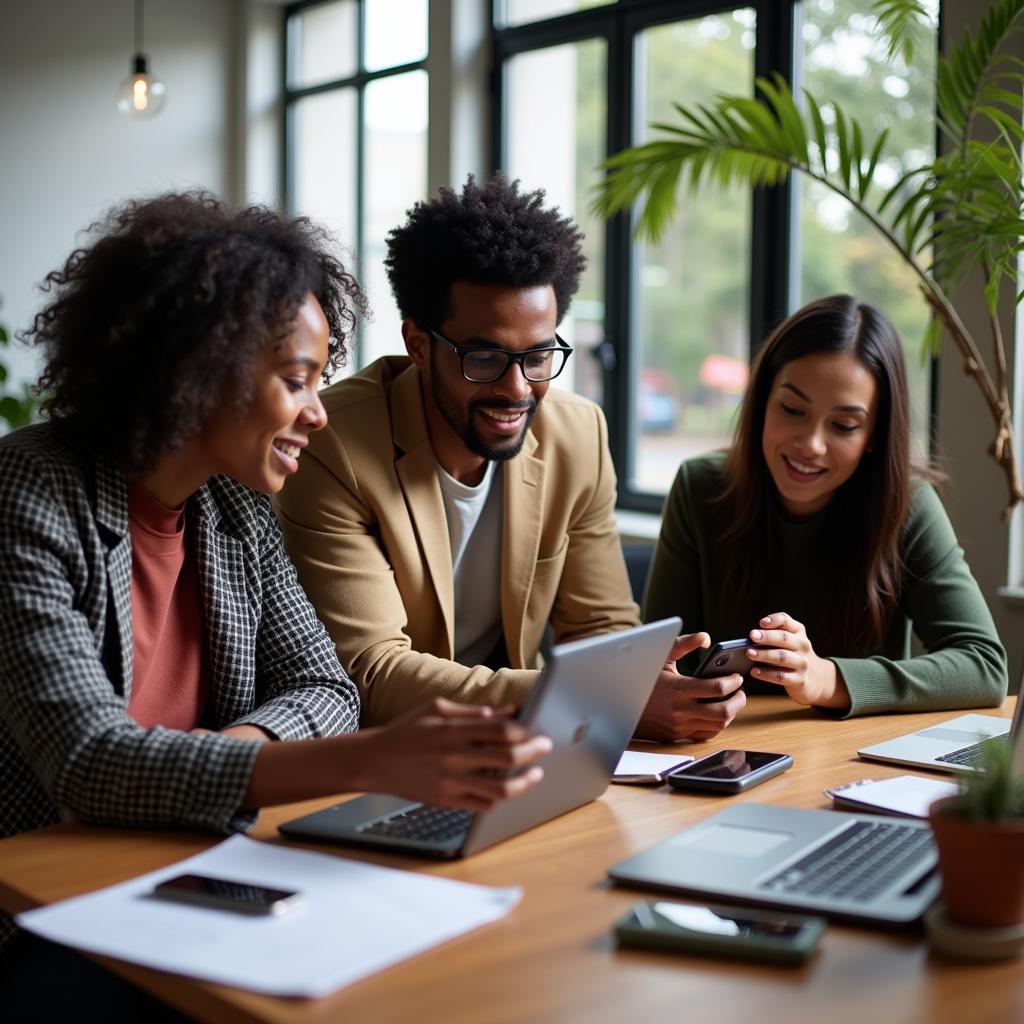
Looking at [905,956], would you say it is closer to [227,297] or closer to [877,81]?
[227,297]

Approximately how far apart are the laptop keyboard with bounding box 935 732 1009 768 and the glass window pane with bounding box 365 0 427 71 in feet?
14.6

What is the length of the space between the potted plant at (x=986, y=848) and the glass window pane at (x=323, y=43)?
5.49 metres

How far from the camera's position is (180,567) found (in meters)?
1.68

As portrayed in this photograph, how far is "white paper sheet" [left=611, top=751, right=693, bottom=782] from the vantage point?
157cm

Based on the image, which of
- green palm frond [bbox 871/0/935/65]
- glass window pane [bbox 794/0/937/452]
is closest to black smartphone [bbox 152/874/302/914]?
green palm frond [bbox 871/0/935/65]

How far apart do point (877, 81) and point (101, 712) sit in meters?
3.33

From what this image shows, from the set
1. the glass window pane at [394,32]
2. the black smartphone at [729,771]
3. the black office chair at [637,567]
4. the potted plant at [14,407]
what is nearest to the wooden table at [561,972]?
the black smartphone at [729,771]

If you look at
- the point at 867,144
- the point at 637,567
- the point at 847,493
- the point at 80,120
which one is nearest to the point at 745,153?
the point at 847,493

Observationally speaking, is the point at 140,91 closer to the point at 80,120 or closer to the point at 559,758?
the point at 80,120

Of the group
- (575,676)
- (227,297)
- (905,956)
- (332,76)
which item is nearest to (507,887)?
(575,676)

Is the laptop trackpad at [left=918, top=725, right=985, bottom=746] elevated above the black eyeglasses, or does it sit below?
below

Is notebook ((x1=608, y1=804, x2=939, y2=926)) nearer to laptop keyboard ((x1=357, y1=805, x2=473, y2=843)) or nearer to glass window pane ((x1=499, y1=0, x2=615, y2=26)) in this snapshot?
laptop keyboard ((x1=357, y1=805, x2=473, y2=843))

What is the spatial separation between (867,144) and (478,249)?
2114 millimetres

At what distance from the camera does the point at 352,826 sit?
1341 millimetres
